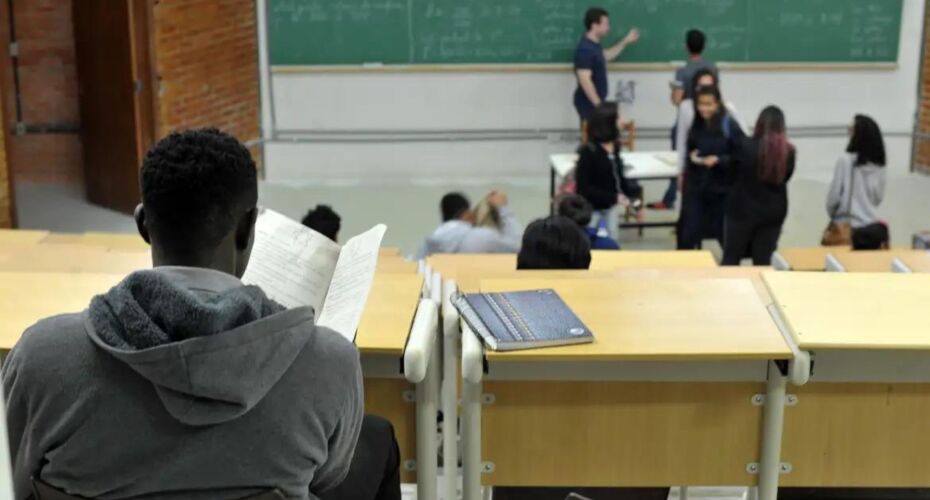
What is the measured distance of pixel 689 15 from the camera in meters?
8.69

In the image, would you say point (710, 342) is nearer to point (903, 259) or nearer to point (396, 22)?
point (903, 259)

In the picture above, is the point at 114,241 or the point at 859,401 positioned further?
the point at 114,241

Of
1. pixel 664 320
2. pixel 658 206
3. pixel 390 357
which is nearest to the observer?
pixel 390 357

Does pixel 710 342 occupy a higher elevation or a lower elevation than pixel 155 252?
lower

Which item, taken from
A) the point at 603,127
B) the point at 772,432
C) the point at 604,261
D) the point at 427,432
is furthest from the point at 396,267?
the point at 603,127

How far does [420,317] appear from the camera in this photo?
262 centimetres

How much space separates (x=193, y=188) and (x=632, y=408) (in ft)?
4.35

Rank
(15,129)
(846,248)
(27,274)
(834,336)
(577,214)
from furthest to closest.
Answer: (15,129) → (846,248) → (577,214) → (27,274) → (834,336)

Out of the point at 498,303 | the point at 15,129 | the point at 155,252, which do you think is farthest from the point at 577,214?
the point at 15,129

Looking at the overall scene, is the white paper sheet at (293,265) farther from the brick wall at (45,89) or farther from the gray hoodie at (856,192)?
the brick wall at (45,89)

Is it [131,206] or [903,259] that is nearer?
[903,259]

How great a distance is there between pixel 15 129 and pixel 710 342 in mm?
6705

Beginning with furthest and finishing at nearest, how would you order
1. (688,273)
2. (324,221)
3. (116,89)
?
(116,89)
(324,221)
(688,273)

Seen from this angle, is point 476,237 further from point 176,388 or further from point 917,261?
point 176,388
